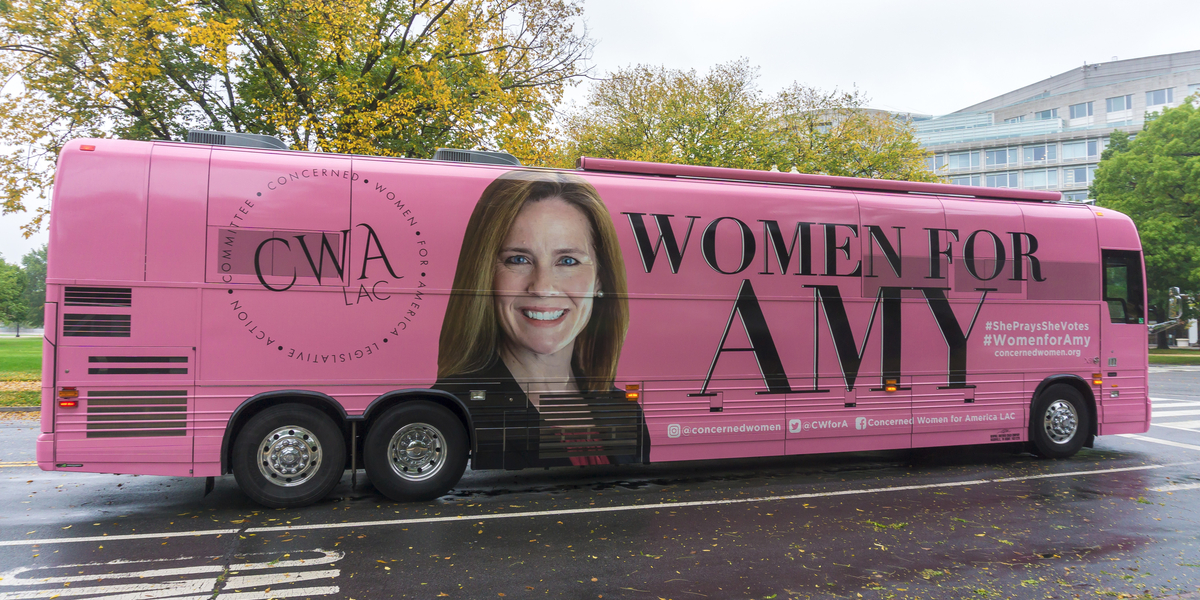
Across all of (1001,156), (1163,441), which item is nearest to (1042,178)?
(1001,156)

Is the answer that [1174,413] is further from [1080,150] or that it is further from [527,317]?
[1080,150]

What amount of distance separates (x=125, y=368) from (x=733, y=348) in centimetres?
641

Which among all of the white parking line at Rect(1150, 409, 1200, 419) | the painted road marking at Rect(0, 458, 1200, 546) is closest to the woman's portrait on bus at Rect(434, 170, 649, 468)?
the painted road marking at Rect(0, 458, 1200, 546)

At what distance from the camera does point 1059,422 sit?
10.3m

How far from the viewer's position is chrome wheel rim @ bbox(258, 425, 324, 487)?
713cm

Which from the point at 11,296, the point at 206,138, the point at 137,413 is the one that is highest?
the point at 11,296

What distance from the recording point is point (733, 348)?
8.68 meters

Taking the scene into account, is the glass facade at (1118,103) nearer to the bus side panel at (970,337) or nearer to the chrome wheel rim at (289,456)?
the bus side panel at (970,337)

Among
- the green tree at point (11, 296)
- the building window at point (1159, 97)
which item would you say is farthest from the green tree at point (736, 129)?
the green tree at point (11, 296)

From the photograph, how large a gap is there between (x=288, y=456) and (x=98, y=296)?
2.30 m

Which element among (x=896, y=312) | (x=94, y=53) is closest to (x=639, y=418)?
(x=896, y=312)

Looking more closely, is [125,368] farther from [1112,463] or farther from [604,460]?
[1112,463]

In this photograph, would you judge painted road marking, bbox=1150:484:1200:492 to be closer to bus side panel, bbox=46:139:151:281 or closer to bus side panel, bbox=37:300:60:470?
bus side panel, bbox=46:139:151:281

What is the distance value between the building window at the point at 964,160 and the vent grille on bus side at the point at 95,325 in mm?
92698
